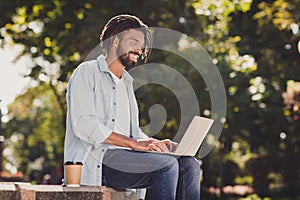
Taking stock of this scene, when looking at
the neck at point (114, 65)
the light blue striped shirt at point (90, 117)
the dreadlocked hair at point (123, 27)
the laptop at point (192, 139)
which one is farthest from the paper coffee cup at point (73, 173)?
the dreadlocked hair at point (123, 27)

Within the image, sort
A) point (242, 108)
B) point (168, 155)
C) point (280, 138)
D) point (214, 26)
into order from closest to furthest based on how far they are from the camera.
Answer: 1. point (168, 155)
2. point (242, 108)
3. point (214, 26)
4. point (280, 138)

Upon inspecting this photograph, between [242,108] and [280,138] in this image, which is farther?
[280,138]

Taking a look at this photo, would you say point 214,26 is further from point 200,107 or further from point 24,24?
point 24,24

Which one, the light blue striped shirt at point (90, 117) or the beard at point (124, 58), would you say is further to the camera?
the beard at point (124, 58)

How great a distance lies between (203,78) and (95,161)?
15103 millimetres

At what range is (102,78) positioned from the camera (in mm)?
6242

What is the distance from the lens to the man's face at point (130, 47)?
623 centimetres

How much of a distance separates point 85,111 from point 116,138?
0.27 m

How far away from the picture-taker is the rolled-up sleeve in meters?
5.98

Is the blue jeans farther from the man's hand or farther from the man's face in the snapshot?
the man's face

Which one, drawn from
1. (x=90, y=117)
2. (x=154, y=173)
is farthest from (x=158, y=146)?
(x=90, y=117)

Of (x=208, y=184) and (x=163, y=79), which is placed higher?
(x=163, y=79)

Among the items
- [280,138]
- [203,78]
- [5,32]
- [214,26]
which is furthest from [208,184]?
[5,32]

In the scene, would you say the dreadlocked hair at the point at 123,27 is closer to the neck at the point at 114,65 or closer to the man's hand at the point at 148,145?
the neck at the point at 114,65
